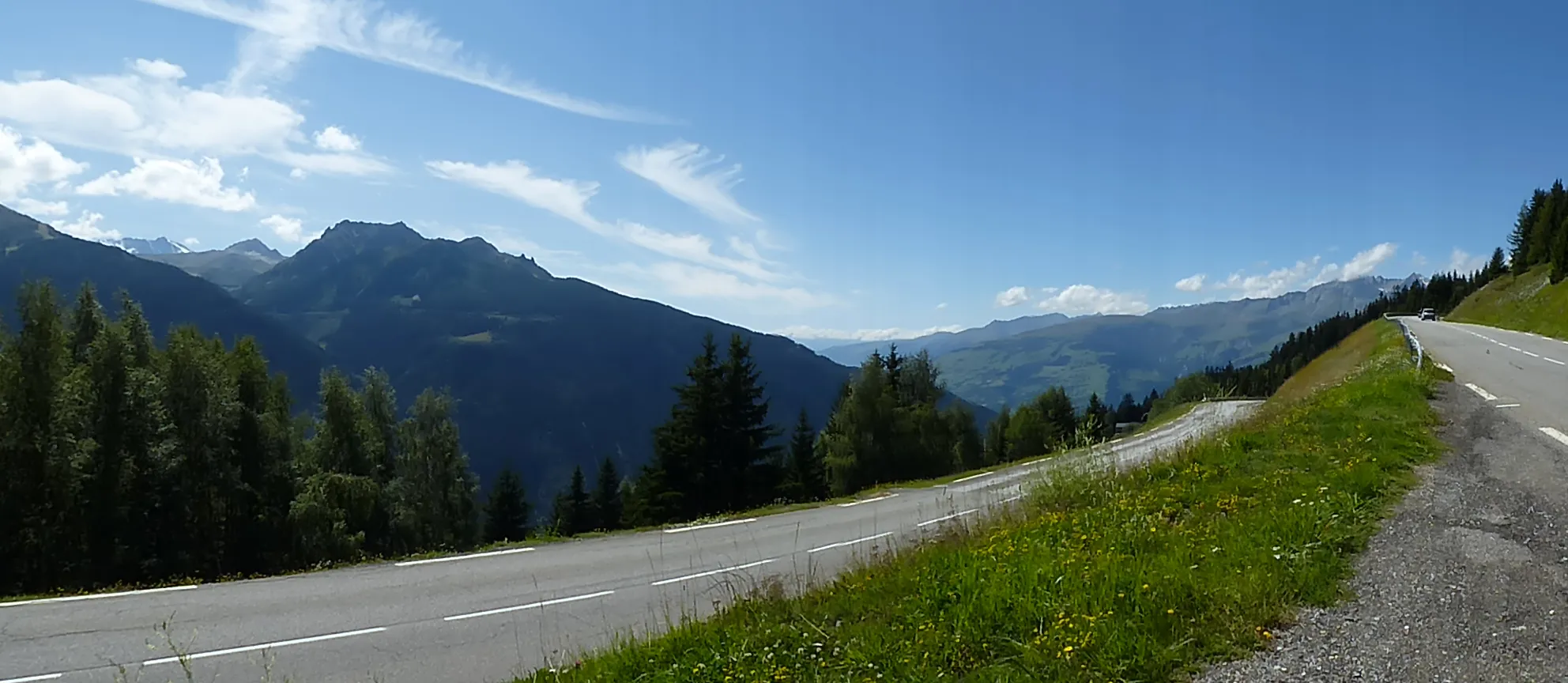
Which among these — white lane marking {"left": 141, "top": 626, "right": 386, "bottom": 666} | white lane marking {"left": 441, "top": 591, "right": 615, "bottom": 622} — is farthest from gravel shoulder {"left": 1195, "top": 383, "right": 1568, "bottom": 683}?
white lane marking {"left": 141, "top": 626, "right": 386, "bottom": 666}

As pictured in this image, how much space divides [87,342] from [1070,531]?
4242 centimetres

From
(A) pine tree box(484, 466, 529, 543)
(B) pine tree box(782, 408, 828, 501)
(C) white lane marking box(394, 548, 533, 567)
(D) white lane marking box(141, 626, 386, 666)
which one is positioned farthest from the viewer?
(A) pine tree box(484, 466, 529, 543)

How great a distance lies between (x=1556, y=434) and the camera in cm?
1287

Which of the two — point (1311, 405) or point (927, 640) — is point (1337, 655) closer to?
point (927, 640)

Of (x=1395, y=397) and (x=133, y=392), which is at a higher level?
(x=133, y=392)

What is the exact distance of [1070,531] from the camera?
843 cm

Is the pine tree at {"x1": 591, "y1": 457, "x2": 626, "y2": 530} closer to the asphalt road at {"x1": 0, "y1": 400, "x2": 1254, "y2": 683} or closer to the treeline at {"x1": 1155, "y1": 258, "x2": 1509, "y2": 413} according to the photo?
the asphalt road at {"x1": 0, "y1": 400, "x2": 1254, "y2": 683}

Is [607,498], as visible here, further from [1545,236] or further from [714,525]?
[1545,236]

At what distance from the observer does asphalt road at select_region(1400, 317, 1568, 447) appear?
1459 centimetres

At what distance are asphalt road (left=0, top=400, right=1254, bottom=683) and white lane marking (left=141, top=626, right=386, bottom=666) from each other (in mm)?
27

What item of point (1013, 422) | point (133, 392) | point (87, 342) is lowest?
point (1013, 422)

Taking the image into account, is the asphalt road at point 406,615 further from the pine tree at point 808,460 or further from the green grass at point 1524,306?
the green grass at point 1524,306

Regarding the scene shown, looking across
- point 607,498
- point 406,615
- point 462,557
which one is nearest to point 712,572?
point 406,615

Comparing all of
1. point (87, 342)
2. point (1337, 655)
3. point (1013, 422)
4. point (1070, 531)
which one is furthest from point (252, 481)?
point (1013, 422)
